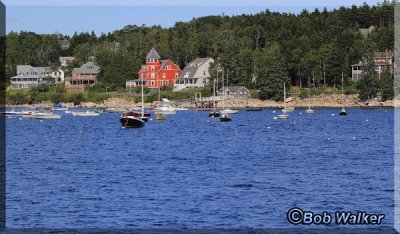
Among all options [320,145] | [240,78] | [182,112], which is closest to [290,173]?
[320,145]

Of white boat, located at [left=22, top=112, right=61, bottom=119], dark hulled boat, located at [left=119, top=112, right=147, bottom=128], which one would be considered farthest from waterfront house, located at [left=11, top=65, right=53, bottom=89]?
dark hulled boat, located at [left=119, top=112, right=147, bottom=128]

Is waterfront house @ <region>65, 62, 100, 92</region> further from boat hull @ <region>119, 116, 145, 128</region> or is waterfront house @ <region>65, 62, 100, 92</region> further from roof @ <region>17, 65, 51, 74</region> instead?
boat hull @ <region>119, 116, 145, 128</region>

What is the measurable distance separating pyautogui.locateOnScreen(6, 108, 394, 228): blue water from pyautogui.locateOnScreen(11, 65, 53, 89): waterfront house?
100233 mm

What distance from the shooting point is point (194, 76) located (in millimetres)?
164000

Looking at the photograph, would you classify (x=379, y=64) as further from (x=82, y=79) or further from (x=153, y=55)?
(x=82, y=79)

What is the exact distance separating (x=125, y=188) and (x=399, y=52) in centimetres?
11738

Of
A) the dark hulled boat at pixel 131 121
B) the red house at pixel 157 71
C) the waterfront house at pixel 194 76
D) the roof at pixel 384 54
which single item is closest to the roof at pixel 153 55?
the red house at pixel 157 71

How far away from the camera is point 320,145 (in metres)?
68.9

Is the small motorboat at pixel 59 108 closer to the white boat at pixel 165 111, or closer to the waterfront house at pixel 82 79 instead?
the waterfront house at pixel 82 79

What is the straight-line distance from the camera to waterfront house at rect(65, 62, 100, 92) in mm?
180000

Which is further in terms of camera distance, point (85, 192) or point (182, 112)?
point (182, 112)

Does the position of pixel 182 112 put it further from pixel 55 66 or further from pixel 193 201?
pixel 193 201

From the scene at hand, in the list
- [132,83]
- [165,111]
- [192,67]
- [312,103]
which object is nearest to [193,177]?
[165,111]

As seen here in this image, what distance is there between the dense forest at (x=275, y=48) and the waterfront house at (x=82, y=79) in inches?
119
